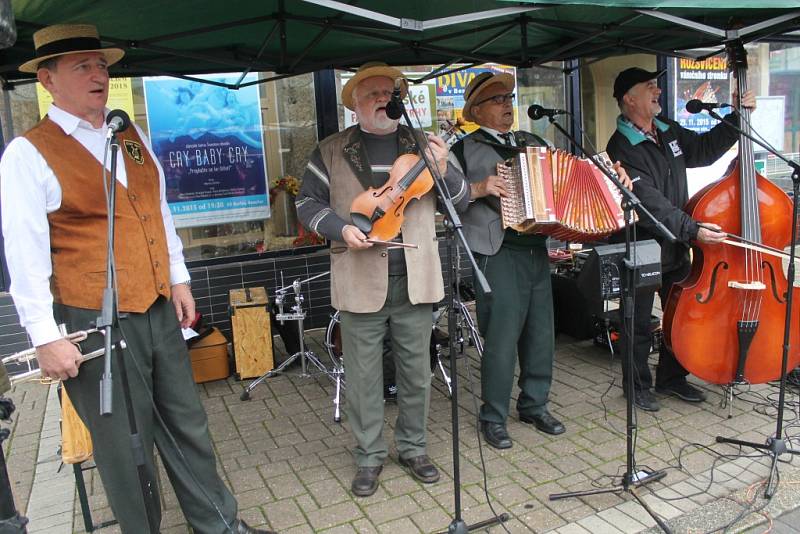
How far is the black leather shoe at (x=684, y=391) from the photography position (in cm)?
416

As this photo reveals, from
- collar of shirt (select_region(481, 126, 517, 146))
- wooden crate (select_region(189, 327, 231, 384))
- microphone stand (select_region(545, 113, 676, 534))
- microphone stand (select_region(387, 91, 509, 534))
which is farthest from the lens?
wooden crate (select_region(189, 327, 231, 384))

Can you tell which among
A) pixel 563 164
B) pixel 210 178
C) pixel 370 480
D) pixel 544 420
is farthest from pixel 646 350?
pixel 210 178

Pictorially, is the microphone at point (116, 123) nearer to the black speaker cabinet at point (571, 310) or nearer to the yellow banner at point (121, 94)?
the yellow banner at point (121, 94)

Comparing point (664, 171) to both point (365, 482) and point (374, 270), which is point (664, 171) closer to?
point (374, 270)

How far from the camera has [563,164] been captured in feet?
11.1

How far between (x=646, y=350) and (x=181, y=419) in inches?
115

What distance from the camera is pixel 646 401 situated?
411 centimetres

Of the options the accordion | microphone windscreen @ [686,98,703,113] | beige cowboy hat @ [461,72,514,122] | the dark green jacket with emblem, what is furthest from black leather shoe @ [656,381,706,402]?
beige cowboy hat @ [461,72,514,122]

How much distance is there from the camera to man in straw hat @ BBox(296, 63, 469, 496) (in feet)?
10.4

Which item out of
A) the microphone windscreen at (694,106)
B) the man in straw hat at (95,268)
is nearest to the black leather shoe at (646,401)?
the microphone windscreen at (694,106)

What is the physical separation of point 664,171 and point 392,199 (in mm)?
1921

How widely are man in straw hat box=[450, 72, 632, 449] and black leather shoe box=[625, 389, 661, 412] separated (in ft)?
2.06

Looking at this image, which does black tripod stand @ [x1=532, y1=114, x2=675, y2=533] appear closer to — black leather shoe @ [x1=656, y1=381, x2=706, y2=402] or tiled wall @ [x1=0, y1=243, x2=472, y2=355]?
black leather shoe @ [x1=656, y1=381, x2=706, y2=402]

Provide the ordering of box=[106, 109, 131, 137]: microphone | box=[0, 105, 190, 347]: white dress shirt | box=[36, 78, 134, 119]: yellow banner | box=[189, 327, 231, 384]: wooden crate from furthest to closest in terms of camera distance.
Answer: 1. box=[36, 78, 134, 119]: yellow banner
2. box=[189, 327, 231, 384]: wooden crate
3. box=[0, 105, 190, 347]: white dress shirt
4. box=[106, 109, 131, 137]: microphone
